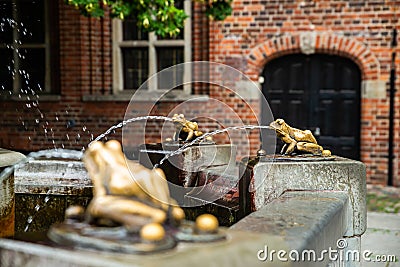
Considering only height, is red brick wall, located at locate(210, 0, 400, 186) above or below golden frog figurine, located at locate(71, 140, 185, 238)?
above

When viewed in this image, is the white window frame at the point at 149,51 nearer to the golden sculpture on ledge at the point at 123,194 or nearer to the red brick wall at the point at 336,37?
the red brick wall at the point at 336,37

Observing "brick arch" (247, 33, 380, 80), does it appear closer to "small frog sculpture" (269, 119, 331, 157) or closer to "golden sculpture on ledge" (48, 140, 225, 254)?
"small frog sculpture" (269, 119, 331, 157)

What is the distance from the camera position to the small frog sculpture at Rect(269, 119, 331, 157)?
3.26 metres

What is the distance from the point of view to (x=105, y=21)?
31.6ft

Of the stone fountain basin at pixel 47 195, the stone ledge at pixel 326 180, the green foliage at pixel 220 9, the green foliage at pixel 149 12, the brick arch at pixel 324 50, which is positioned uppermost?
the green foliage at pixel 220 9

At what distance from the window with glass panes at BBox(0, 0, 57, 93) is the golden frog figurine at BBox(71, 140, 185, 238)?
8521mm

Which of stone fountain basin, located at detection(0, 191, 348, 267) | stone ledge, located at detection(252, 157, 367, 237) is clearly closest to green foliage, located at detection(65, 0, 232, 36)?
stone ledge, located at detection(252, 157, 367, 237)

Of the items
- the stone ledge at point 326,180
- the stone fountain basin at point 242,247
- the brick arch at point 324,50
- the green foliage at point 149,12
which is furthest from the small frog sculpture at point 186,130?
the brick arch at point 324,50

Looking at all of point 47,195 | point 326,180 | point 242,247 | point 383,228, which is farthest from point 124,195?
point 383,228

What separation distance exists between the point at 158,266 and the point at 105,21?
869 centimetres

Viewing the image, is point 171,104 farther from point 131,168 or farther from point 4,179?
point 131,168

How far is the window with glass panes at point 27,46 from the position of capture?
9945mm

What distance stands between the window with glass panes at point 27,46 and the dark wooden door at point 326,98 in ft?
13.1

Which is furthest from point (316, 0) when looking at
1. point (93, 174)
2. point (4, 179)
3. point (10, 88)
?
point (93, 174)
